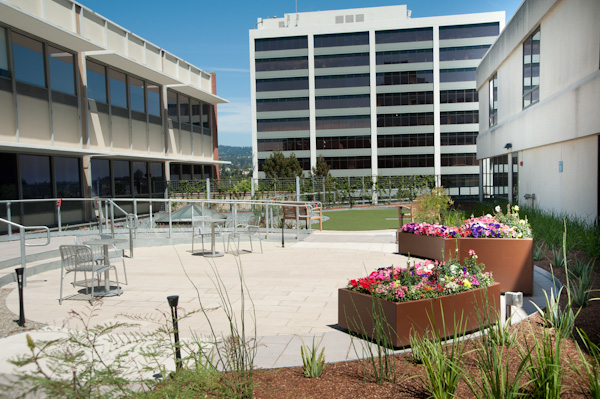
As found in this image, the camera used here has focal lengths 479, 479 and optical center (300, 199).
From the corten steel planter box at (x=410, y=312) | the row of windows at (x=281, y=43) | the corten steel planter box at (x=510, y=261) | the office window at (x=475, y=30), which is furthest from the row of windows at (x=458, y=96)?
the corten steel planter box at (x=410, y=312)

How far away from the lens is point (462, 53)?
6881cm

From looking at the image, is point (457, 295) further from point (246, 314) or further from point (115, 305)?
point (115, 305)

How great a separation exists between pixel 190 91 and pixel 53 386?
29743mm

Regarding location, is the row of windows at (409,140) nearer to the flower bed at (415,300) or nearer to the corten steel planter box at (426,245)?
the corten steel planter box at (426,245)

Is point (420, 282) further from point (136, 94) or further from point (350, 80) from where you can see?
point (350, 80)

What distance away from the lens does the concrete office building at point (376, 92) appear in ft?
228

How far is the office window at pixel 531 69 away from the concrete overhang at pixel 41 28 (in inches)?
658

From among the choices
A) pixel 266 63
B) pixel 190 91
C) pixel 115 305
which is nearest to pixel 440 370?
pixel 115 305

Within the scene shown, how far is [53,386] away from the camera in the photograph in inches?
96.5

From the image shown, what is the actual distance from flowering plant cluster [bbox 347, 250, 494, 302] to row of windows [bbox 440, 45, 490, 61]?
228ft

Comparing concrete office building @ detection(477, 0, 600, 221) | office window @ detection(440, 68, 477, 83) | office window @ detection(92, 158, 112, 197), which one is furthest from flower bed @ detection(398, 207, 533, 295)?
office window @ detection(440, 68, 477, 83)

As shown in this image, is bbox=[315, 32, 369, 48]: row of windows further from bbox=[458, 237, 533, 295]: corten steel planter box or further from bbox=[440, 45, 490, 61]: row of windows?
bbox=[458, 237, 533, 295]: corten steel planter box

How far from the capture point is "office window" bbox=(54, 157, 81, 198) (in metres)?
20.2

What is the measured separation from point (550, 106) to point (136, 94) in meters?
20.1
